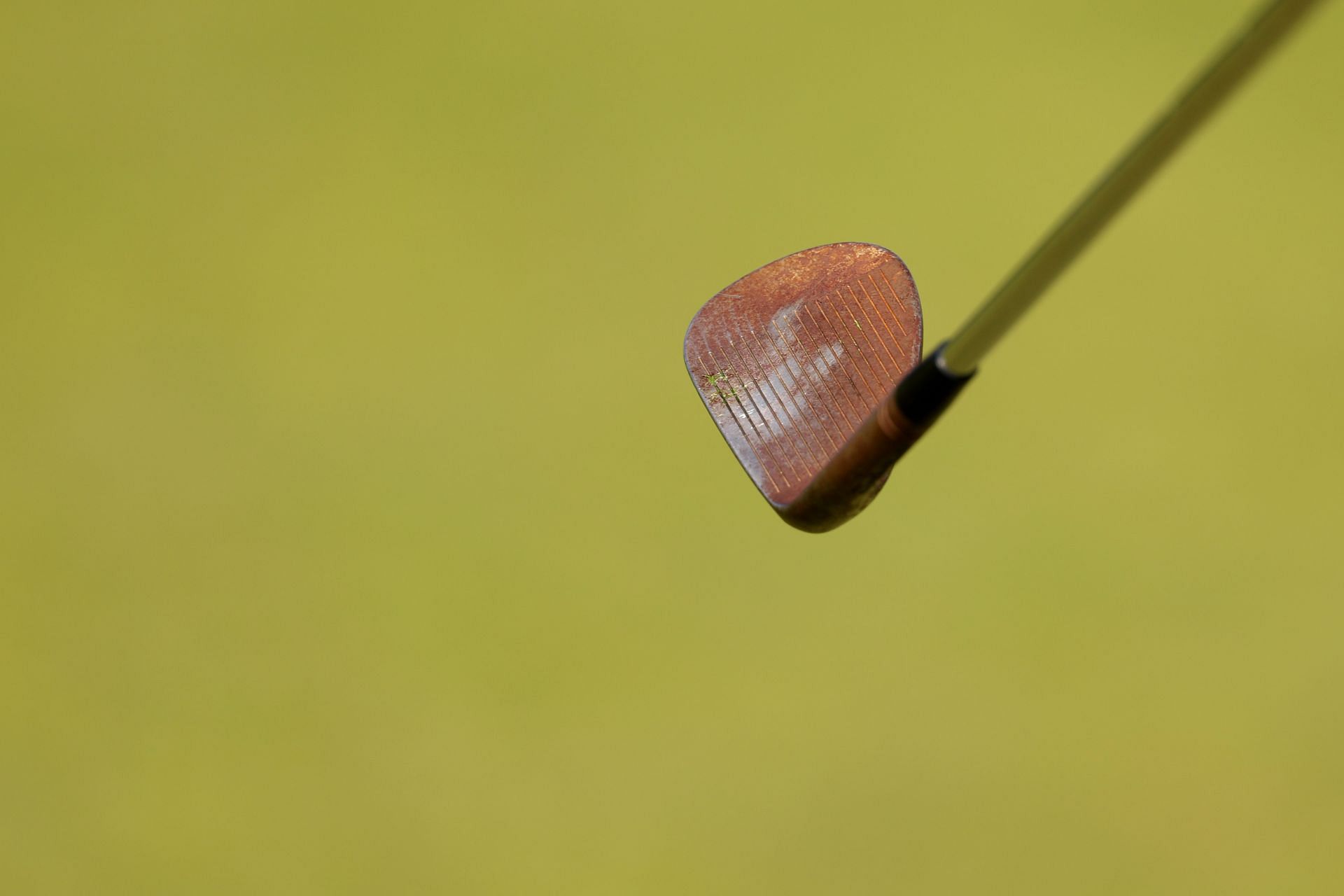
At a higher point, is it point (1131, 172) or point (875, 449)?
point (1131, 172)

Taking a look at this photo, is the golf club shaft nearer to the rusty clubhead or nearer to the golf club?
the golf club

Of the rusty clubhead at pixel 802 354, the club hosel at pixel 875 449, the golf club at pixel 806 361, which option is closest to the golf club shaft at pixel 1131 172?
the club hosel at pixel 875 449

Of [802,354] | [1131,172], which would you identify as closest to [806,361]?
[802,354]

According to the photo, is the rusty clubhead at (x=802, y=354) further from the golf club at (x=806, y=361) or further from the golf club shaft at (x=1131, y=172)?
the golf club shaft at (x=1131, y=172)

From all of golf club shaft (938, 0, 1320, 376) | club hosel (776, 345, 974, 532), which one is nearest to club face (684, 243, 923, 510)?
club hosel (776, 345, 974, 532)

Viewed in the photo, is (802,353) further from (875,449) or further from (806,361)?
(875,449)

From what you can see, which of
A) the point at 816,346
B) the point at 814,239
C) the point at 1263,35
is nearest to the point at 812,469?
the point at 816,346
